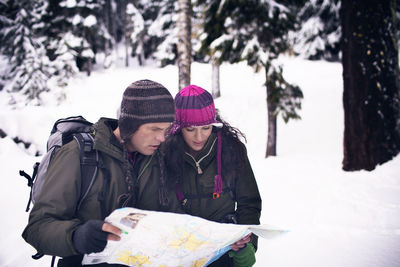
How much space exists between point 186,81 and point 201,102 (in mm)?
4943

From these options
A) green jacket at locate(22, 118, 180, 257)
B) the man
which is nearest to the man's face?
the man

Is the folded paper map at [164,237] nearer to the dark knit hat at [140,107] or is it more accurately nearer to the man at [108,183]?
the man at [108,183]

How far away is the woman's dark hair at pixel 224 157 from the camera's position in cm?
227

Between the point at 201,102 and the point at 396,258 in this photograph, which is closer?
the point at 201,102

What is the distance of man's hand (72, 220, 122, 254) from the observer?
56.8 inches

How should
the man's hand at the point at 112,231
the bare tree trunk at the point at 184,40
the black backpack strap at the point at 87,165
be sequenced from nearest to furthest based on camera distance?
the man's hand at the point at 112,231 < the black backpack strap at the point at 87,165 < the bare tree trunk at the point at 184,40

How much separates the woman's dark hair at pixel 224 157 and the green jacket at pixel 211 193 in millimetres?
50

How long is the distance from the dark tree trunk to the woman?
4.71 m

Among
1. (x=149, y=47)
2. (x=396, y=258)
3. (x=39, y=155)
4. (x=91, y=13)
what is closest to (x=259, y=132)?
(x=39, y=155)

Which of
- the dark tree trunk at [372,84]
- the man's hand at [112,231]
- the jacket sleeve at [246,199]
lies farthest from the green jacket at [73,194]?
the dark tree trunk at [372,84]

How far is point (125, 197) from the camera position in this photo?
184cm

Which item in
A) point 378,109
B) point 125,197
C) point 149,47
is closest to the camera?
point 125,197

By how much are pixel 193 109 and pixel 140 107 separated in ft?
2.20

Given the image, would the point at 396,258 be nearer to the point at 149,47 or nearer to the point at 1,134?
the point at 1,134
